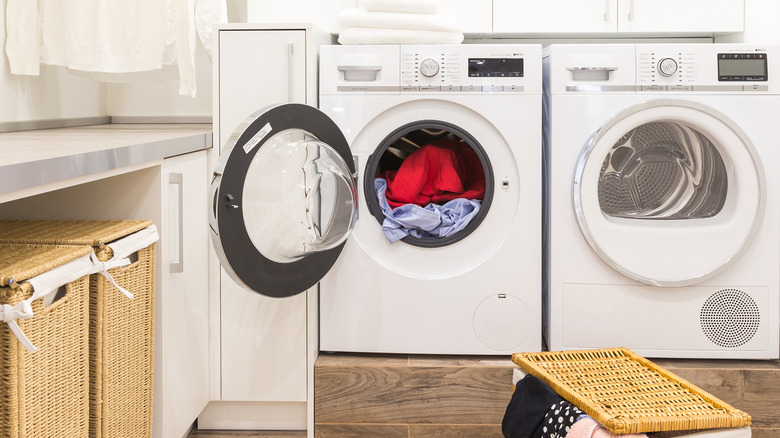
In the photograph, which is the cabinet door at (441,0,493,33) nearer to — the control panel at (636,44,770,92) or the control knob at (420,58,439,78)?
the control knob at (420,58,439,78)

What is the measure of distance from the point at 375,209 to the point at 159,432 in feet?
2.69

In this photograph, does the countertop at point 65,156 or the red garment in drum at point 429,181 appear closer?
the countertop at point 65,156

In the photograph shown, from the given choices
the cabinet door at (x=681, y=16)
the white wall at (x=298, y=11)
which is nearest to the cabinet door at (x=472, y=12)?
the white wall at (x=298, y=11)

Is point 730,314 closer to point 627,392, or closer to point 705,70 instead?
point 627,392

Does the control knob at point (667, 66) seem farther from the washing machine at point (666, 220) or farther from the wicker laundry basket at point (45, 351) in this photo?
the wicker laundry basket at point (45, 351)

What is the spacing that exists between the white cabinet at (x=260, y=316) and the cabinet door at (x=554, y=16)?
70 centimetres

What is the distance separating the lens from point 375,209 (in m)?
2.08

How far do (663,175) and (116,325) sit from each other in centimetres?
158

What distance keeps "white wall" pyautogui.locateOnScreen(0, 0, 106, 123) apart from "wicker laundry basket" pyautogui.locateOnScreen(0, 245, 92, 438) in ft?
3.69

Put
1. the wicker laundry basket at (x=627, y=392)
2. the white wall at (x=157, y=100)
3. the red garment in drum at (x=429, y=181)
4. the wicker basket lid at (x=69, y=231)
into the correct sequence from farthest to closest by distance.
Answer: the white wall at (x=157, y=100)
the red garment in drum at (x=429, y=181)
the wicker laundry basket at (x=627, y=392)
the wicker basket lid at (x=69, y=231)

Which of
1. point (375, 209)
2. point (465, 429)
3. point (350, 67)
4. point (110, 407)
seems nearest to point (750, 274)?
point (465, 429)

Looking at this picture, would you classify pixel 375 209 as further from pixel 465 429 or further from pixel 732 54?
pixel 732 54

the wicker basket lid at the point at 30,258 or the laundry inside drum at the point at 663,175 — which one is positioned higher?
the laundry inside drum at the point at 663,175

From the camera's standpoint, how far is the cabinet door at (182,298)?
171 centimetres
